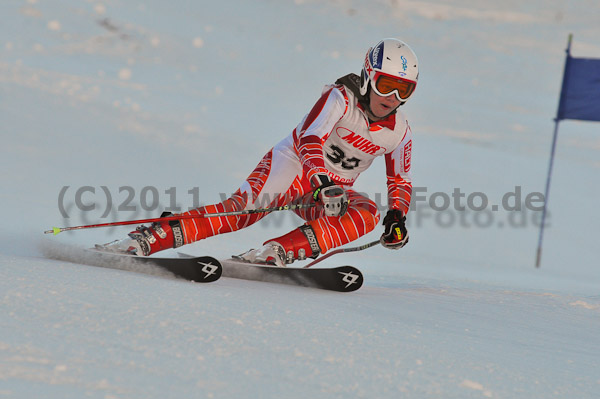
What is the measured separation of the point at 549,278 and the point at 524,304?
333 centimetres

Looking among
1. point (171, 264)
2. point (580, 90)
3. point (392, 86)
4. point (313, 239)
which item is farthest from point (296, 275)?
point (580, 90)

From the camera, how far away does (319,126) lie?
430cm

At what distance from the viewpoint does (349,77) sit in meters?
4.51

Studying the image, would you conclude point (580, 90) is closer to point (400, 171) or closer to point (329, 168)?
point (400, 171)

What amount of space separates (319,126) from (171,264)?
54.8 inches

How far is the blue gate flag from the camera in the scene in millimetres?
8961

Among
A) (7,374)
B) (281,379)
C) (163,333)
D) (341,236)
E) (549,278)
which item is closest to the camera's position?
(7,374)

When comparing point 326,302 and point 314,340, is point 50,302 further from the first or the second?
point 326,302

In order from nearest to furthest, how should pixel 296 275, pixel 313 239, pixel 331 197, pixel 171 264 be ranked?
pixel 171 264 → pixel 331 197 → pixel 296 275 → pixel 313 239

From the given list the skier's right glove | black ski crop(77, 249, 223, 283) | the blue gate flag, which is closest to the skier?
the skier's right glove

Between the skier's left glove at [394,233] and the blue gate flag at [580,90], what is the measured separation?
566 centimetres

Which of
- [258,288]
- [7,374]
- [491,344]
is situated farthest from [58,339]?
[491,344]

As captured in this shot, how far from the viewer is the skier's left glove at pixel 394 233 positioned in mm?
4289

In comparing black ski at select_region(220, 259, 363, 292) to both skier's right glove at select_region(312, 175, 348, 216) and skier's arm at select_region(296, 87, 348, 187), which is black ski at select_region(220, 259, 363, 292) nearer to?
skier's right glove at select_region(312, 175, 348, 216)
